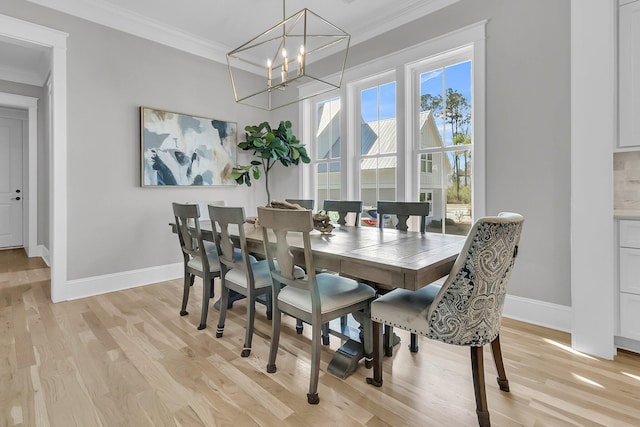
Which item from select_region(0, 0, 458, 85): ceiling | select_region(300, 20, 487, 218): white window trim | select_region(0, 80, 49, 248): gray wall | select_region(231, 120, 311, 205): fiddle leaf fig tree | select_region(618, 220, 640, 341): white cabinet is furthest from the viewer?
select_region(0, 80, 49, 248): gray wall

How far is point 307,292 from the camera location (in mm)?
1875

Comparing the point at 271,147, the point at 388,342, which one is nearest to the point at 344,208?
the point at 388,342

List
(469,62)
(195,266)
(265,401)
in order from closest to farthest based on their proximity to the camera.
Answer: (265,401) → (195,266) → (469,62)

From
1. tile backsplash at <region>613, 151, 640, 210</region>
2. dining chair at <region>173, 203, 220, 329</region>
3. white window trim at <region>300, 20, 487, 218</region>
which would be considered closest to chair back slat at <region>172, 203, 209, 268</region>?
dining chair at <region>173, 203, 220, 329</region>

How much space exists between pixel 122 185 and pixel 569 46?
4464 millimetres

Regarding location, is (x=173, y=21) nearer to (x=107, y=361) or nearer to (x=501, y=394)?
(x=107, y=361)

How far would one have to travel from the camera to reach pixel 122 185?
368 centimetres

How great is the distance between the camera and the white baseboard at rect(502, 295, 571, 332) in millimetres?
2518

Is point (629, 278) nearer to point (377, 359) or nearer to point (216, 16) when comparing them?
point (377, 359)

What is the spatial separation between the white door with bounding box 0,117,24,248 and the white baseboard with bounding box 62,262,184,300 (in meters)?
3.96

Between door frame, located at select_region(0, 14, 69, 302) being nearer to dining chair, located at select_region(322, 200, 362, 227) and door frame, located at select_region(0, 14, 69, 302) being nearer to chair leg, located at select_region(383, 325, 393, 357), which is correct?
dining chair, located at select_region(322, 200, 362, 227)

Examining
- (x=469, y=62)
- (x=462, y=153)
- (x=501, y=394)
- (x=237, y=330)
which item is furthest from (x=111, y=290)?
(x=469, y=62)

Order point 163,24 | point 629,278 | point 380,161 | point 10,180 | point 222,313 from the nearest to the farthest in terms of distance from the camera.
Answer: point 629,278 → point 222,313 → point 163,24 → point 380,161 → point 10,180

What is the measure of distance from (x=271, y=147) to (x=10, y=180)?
5.08 m
